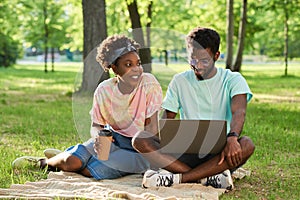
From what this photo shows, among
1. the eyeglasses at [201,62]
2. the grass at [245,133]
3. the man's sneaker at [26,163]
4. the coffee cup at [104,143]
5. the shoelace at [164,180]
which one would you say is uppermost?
the eyeglasses at [201,62]

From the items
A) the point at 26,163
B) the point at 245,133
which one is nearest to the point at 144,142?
the point at 26,163

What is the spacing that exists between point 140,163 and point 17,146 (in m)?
2.19

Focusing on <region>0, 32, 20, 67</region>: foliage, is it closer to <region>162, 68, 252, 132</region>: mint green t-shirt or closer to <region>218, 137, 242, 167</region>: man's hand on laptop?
<region>162, 68, 252, 132</region>: mint green t-shirt

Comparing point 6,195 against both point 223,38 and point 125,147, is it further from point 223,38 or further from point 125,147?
point 223,38

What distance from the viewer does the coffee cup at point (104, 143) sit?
454 cm

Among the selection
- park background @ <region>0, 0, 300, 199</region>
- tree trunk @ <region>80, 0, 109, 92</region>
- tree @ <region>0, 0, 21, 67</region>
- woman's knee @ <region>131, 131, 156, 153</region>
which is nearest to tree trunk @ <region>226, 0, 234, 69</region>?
park background @ <region>0, 0, 300, 199</region>

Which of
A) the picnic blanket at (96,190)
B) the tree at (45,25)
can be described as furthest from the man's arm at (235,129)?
the tree at (45,25)

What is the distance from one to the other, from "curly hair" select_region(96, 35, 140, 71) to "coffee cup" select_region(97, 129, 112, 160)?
0.59 meters

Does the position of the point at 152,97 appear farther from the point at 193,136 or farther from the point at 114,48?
the point at 193,136

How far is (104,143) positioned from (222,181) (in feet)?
3.23

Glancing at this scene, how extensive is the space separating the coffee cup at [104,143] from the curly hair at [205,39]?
99cm

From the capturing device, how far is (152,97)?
4797 mm

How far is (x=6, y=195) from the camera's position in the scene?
3.97 m

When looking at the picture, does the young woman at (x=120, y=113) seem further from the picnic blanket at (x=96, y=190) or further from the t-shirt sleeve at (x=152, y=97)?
the picnic blanket at (x=96, y=190)
